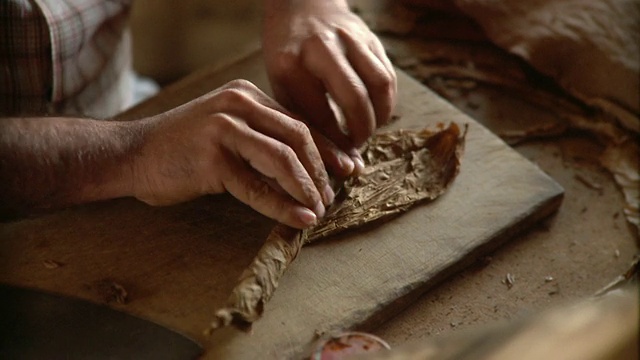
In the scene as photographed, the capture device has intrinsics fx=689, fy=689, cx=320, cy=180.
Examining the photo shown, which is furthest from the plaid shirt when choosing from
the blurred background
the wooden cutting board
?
→ the blurred background

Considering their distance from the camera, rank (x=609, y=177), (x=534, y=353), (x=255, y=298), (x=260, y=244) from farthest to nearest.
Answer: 1. (x=609, y=177)
2. (x=260, y=244)
3. (x=255, y=298)
4. (x=534, y=353)

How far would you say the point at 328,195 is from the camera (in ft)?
3.00

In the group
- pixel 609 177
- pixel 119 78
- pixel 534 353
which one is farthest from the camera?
pixel 119 78

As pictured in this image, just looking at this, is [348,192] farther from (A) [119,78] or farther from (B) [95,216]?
(A) [119,78]

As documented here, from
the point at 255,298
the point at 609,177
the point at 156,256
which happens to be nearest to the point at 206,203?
the point at 156,256

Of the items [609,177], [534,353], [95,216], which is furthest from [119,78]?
[534,353]

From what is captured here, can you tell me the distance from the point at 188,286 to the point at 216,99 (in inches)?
9.7

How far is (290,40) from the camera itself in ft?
3.38

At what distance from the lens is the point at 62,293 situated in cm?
88

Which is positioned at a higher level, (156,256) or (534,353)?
(534,353)

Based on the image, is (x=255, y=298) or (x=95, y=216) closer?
(x=255, y=298)

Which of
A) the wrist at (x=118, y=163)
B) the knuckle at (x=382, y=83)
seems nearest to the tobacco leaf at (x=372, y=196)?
the knuckle at (x=382, y=83)

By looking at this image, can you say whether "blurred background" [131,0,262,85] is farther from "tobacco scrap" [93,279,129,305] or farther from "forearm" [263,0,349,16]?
"tobacco scrap" [93,279,129,305]

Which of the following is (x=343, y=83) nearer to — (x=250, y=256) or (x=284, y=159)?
(x=284, y=159)
